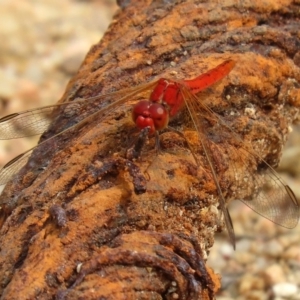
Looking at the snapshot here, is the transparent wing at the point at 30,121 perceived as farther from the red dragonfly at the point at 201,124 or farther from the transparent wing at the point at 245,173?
the transparent wing at the point at 245,173

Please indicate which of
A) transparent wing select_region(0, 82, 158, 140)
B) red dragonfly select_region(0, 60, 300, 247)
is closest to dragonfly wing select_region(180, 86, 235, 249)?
red dragonfly select_region(0, 60, 300, 247)

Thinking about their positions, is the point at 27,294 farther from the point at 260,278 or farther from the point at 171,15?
the point at 260,278

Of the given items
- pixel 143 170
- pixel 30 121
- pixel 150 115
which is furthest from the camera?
pixel 30 121

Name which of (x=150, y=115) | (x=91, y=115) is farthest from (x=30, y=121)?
(x=150, y=115)

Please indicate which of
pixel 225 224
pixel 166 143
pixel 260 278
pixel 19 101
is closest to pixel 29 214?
pixel 166 143

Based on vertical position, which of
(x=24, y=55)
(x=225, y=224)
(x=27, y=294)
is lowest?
(x=27, y=294)

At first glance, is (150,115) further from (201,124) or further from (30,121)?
(30,121)
